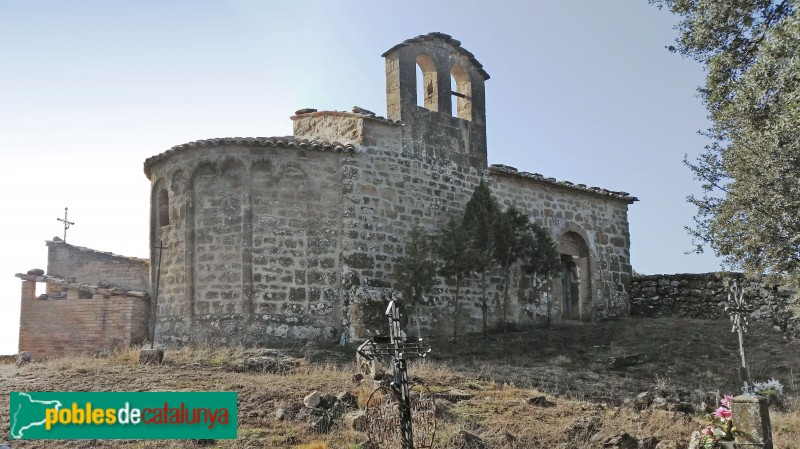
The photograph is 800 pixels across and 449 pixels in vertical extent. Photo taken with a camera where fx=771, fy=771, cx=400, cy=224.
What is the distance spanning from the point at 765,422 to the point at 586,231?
1370 cm

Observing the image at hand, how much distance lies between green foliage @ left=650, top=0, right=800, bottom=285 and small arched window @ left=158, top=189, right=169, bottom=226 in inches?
459

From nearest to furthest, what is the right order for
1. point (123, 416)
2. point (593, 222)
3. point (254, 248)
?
point (123, 416) → point (254, 248) → point (593, 222)

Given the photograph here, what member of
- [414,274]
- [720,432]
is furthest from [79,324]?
[720,432]

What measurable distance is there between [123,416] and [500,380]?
650 centimetres

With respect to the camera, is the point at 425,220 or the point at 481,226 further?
the point at 425,220

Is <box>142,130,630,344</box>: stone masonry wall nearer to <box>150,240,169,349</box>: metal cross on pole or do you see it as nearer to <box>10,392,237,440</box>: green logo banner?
<box>150,240,169,349</box>: metal cross on pole

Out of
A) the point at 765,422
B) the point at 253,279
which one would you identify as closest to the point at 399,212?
the point at 253,279

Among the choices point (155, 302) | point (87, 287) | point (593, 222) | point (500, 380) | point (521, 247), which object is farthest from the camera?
point (593, 222)

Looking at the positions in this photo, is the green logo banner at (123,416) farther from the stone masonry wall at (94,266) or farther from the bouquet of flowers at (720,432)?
the stone masonry wall at (94,266)

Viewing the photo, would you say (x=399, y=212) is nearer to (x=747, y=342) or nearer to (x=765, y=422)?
(x=747, y=342)

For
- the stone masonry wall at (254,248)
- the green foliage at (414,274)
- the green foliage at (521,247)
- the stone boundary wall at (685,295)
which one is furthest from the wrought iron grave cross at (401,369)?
the stone boundary wall at (685,295)

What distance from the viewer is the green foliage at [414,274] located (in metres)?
17.4

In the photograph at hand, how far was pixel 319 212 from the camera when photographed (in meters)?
17.2

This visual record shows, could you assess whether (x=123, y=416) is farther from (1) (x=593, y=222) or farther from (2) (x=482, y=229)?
(1) (x=593, y=222)
